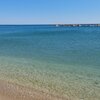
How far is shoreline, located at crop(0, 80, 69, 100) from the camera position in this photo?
9602 millimetres

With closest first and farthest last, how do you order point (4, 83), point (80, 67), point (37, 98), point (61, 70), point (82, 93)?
point (37, 98) → point (82, 93) → point (4, 83) → point (61, 70) → point (80, 67)

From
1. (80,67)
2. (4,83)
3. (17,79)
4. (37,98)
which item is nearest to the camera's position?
(37,98)

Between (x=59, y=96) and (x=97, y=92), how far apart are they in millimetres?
1817

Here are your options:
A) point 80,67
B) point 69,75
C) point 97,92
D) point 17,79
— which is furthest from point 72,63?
point 97,92

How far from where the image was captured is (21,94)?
9.93m

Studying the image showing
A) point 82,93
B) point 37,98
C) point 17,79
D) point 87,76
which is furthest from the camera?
point 87,76

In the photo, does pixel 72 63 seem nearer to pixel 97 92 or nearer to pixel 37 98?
pixel 97 92

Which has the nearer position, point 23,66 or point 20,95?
point 20,95

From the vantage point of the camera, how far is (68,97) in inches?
395

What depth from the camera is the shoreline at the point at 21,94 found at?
9602 millimetres

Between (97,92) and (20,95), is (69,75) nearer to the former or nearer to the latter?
(97,92)

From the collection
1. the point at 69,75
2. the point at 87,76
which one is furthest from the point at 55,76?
the point at 87,76

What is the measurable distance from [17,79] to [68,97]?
3.87 m

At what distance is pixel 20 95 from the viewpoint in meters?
9.81
